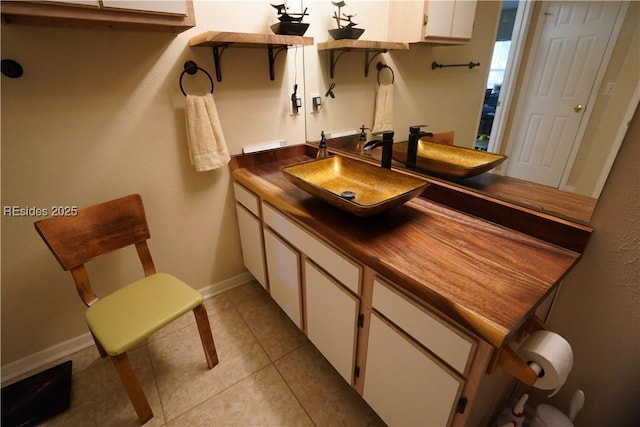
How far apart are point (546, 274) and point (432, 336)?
36cm

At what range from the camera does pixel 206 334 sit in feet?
4.68

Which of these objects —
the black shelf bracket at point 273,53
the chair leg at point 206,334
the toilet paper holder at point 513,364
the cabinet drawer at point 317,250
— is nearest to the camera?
the toilet paper holder at point 513,364

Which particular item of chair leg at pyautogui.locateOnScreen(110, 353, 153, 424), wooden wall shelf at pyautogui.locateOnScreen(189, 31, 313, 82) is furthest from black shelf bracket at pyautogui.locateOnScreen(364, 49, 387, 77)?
chair leg at pyautogui.locateOnScreen(110, 353, 153, 424)

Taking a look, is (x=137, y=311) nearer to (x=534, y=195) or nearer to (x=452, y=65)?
(x=534, y=195)

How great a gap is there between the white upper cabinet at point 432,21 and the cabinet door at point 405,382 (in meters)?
1.21

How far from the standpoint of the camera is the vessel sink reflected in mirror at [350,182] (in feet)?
3.59

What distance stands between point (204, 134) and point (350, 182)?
2.59 feet

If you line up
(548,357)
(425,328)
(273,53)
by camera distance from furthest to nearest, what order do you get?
(273,53), (425,328), (548,357)

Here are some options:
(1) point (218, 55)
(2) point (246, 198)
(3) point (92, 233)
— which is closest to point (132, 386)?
(3) point (92, 233)

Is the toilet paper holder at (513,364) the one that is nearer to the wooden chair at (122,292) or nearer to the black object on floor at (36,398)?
the wooden chair at (122,292)

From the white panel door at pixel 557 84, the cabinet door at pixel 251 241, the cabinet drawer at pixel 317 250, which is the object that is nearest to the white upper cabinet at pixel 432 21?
the white panel door at pixel 557 84
